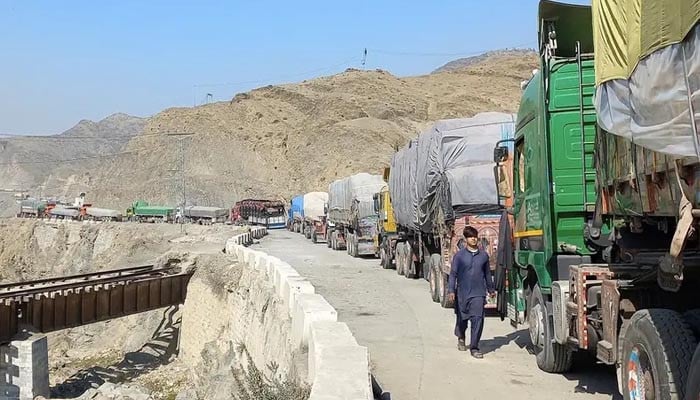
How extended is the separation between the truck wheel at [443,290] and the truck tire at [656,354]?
9.04 meters

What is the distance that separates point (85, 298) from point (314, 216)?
90.1 ft

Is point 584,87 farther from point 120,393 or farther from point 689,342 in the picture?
point 120,393

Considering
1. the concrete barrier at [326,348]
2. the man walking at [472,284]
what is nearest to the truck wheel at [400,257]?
the concrete barrier at [326,348]

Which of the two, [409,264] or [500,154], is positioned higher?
[500,154]

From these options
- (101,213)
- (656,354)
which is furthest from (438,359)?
(101,213)

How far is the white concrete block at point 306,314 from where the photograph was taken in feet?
26.8

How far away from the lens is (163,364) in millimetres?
25469

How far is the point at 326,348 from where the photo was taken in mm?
6270

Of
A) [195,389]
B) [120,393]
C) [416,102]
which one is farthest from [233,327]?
[416,102]

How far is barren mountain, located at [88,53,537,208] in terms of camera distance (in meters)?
85.6

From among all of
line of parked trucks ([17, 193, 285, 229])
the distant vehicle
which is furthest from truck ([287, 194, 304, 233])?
line of parked trucks ([17, 193, 285, 229])

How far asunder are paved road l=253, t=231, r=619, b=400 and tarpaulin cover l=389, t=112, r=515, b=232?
79.4 inches

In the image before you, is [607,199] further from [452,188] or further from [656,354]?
[452,188]

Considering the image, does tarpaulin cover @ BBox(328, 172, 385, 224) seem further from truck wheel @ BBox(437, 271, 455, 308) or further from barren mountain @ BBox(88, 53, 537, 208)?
barren mountain @ BBox(88, 53, 537, 208)
